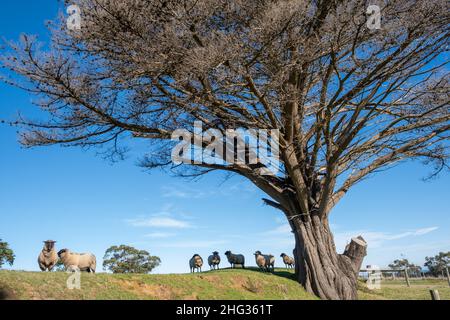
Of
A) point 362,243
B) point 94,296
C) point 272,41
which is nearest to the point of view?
point 94,296

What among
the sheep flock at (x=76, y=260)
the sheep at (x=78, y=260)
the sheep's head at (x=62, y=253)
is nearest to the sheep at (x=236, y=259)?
the sheep flock at (x=76, y=260)

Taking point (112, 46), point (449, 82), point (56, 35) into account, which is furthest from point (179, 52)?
point (449, 82)

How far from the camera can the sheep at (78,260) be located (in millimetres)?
10680

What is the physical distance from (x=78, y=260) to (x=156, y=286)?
3565 mm

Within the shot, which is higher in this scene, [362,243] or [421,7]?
[421,7]

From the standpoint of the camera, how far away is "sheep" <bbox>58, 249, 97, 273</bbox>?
10.7 m

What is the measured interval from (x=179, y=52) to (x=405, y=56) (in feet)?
17.6

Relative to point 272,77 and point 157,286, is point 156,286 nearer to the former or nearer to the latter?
point 157,286

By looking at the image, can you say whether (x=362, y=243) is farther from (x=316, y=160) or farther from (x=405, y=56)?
(x=405, y=56)

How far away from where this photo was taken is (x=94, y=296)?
23.8 feet

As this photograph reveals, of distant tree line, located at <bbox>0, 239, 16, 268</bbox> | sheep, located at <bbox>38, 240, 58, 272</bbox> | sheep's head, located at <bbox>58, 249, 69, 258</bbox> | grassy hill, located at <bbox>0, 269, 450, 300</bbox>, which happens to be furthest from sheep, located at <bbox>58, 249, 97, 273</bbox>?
distant tree line, located at <bbox>0, 239, 16, 268</bbox>

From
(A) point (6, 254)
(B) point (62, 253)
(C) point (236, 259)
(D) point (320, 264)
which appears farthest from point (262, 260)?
(A) point (6, 254)

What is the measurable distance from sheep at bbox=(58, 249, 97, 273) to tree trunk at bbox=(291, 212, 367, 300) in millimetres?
6403

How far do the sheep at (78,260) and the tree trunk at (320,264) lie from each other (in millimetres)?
6403
